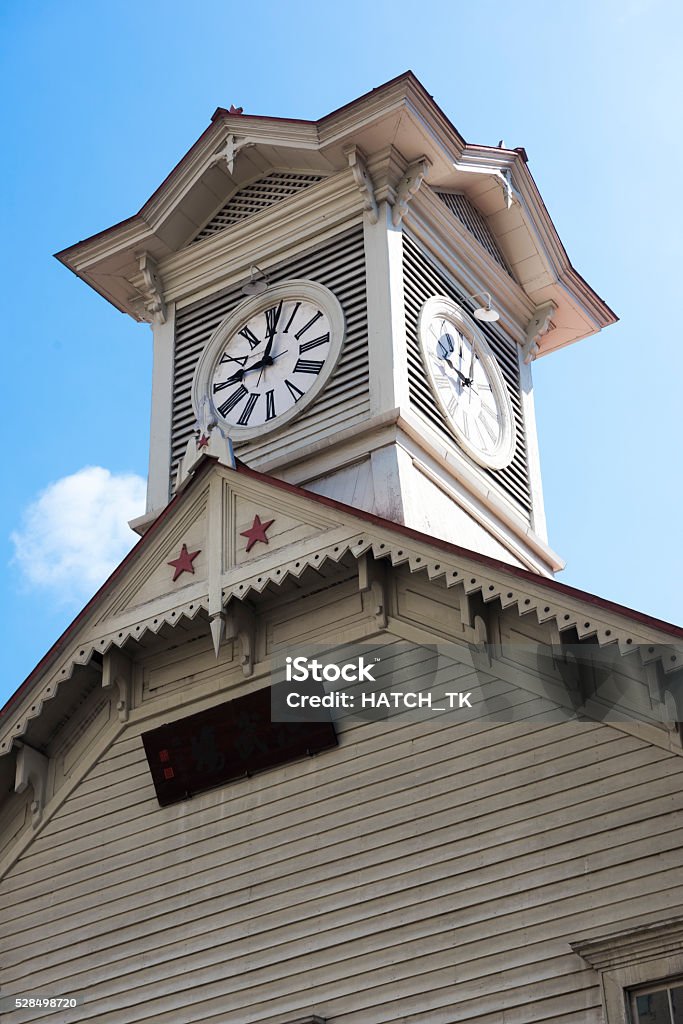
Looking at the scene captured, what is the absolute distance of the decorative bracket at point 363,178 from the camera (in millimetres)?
19547

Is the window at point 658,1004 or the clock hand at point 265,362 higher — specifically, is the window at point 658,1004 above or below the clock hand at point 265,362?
below

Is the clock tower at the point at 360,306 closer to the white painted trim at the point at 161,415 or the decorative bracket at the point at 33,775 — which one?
the white painted trim at the point at 161,415

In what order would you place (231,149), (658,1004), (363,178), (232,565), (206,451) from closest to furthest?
(658,1004) < (232,565) < (206,451) < (363,178) < (231,149)

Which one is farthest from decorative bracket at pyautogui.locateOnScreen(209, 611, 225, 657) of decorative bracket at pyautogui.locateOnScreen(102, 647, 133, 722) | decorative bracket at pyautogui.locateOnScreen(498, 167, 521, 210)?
decorative bracket at pyautogui.locateOnScreen(498, 167, 521, 210)

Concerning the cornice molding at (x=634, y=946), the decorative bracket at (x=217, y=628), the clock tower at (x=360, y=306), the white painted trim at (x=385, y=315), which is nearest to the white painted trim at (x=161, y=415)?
the clock tower at (x=360, y=306)

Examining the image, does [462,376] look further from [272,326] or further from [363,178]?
[363,178]

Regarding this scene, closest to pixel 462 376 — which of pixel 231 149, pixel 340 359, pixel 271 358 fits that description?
pixel 340 359

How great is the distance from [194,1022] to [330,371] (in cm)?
779

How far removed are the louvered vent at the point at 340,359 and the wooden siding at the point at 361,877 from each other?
A: 330cm

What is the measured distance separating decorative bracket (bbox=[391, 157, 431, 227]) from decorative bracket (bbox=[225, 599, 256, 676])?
19.8 feet

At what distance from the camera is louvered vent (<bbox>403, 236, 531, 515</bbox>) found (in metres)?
18.7

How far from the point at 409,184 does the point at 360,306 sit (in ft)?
5.90

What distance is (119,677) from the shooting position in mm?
16406

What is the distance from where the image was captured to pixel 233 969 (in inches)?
556
